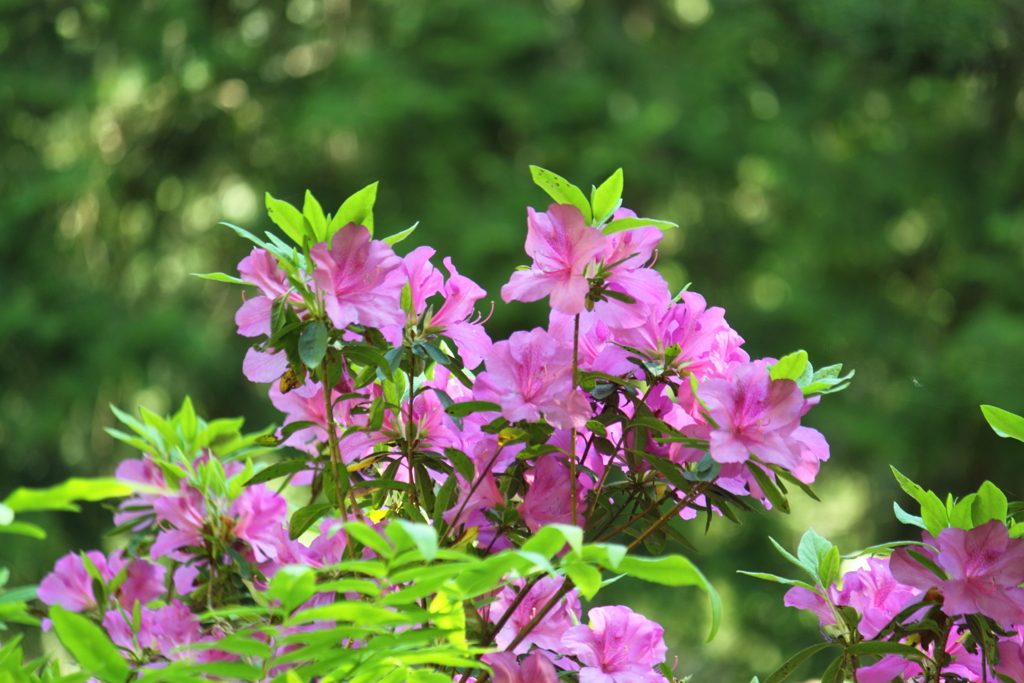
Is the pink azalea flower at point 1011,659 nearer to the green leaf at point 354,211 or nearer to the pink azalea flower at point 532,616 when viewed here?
the pink azalea flower at point 532,616

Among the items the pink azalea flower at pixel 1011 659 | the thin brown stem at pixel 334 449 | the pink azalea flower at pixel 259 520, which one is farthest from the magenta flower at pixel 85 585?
the pink azalea flower at pixel 1011 659

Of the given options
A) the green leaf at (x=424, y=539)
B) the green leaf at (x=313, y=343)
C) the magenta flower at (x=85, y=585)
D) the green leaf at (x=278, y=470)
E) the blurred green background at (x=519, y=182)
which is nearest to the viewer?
the green leaf at (x=424, y=539)

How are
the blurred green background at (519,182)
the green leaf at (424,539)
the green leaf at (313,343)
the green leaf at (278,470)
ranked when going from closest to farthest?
the green leaf at (424,539) → the green leaf at (313,343) → the green leaf at (278,470) → the blurred green background at (519,182)

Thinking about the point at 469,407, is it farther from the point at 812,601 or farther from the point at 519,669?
the point at 812,601

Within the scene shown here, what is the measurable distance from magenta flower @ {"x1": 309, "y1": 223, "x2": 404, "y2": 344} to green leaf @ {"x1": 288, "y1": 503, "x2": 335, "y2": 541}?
0.14 metres

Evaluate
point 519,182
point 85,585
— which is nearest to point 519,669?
point 85,585

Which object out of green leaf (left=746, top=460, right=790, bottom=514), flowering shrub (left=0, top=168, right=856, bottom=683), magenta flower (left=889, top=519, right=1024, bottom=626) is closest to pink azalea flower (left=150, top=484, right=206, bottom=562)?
flowering shrub (left=0, top=168, right=856, bottom=683)

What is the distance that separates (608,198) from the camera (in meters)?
0.49

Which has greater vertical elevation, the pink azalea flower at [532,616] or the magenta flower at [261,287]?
the magenta flower at [261,287]

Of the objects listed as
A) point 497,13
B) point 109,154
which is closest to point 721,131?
point 497,13

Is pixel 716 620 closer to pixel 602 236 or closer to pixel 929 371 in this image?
pixel 602 236

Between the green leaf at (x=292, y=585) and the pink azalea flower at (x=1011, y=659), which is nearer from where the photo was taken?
the green leaf at (x=292, y=585)

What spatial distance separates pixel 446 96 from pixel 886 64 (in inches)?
73.4

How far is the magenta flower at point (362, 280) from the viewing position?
0.48 meters
